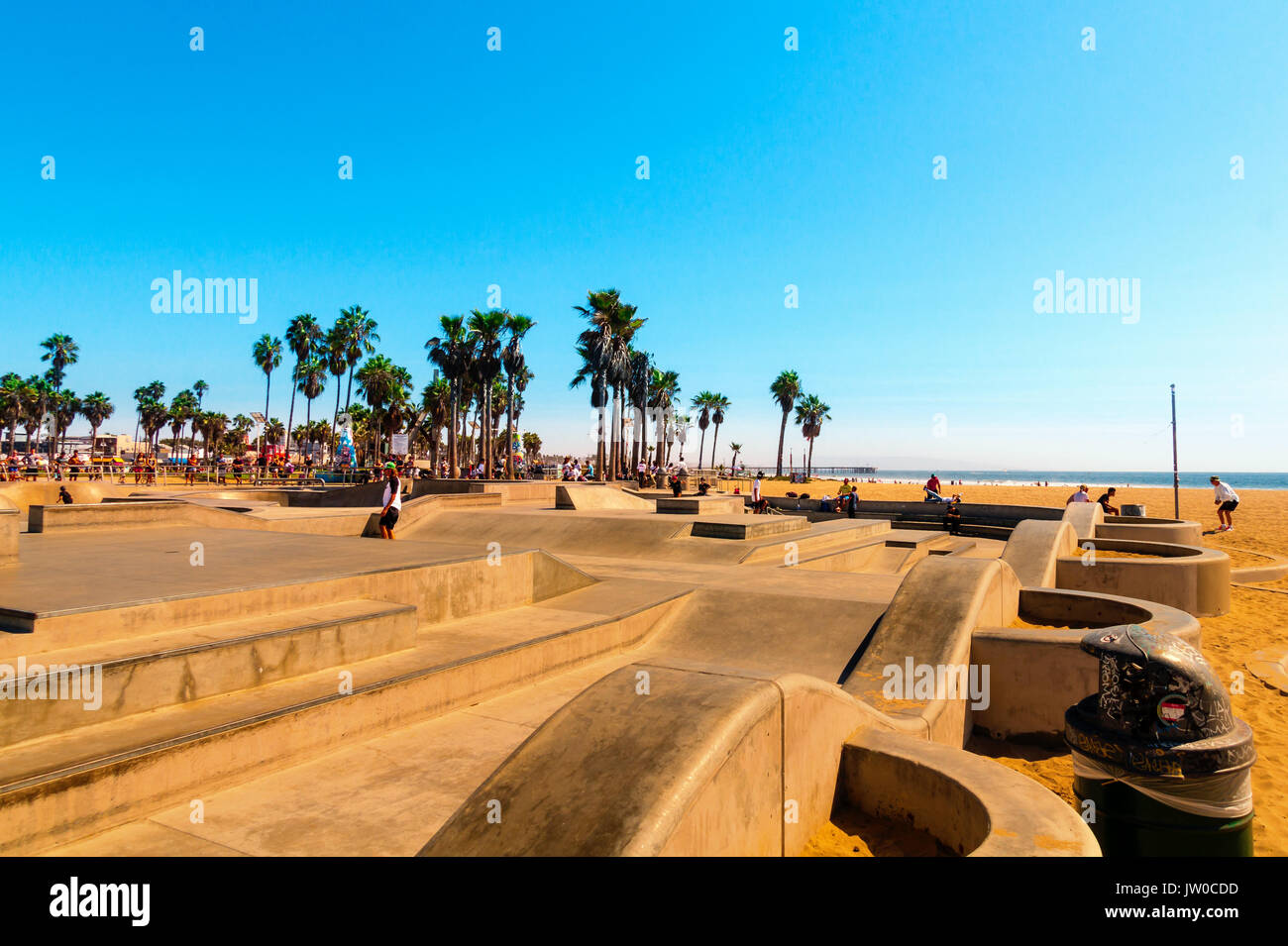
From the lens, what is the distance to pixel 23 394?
102 metres

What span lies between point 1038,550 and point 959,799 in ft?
32.3

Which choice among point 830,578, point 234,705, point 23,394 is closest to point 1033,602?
point 830,578

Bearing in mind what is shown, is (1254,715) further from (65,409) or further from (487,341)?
(65,409)

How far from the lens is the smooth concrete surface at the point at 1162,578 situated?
1171 cm

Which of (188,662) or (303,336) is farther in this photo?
(303,336)

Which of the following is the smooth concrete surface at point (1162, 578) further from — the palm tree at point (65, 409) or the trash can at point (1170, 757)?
the palm tree at point (65, 409)

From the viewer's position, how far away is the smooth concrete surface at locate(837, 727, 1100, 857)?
2.79m

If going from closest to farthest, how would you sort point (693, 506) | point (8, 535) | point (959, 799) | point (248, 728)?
1. point (959, 799)
2. point (248, 728)
3. point (8, 535)
4. point (693, 506)

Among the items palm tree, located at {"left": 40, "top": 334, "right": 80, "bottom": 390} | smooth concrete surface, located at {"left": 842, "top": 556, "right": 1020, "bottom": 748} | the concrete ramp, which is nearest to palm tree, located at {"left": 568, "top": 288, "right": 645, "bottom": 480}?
the concrete ramp

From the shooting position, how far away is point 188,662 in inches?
183

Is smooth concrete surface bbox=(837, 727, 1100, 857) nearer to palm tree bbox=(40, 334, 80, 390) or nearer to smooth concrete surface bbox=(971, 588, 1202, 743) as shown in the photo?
smooth concrete surface bbox=(971, 588, 1202, 743)

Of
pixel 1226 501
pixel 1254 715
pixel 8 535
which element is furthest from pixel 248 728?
pixel 1226 501

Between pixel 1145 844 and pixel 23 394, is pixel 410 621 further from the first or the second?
pixel 23 394
